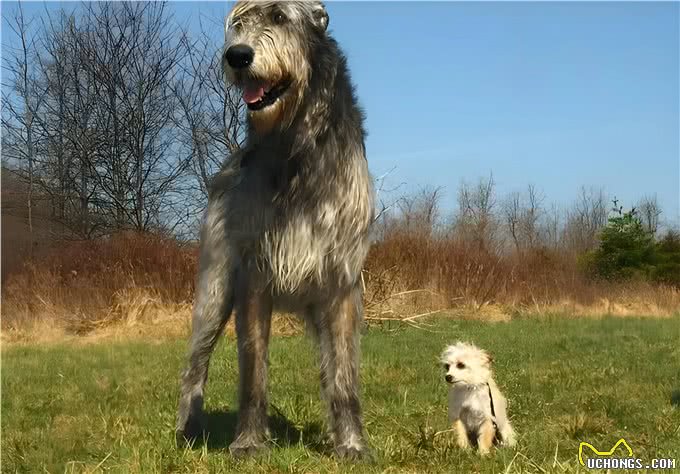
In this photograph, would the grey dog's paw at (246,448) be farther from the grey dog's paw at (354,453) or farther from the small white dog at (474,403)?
the small white dog at (474,403)

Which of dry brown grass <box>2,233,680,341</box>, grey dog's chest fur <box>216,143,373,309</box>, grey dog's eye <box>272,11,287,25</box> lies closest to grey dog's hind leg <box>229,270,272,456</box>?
grey dog's chest fur <box>216,143,373,309</box>

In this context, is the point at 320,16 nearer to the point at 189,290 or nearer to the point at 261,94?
the point at 261,94

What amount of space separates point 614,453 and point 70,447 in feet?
10.3

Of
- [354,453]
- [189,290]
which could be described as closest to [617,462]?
[354,453]

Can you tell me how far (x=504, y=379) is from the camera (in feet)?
21.7

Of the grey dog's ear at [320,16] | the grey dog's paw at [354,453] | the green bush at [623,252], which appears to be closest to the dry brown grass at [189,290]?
the green bush at [623,252]

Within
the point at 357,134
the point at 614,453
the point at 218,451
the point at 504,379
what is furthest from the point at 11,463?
the point at 504,379

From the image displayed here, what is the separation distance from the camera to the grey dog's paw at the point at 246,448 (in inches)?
148

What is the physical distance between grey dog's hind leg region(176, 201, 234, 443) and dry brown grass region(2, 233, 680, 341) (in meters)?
7.22

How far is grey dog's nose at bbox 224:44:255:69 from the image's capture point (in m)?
3.21

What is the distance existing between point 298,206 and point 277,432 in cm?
162

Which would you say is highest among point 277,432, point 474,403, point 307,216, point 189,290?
point 307,216

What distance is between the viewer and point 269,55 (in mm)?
3254

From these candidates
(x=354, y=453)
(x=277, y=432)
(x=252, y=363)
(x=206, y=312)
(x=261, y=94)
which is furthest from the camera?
(x=277, y=432)
